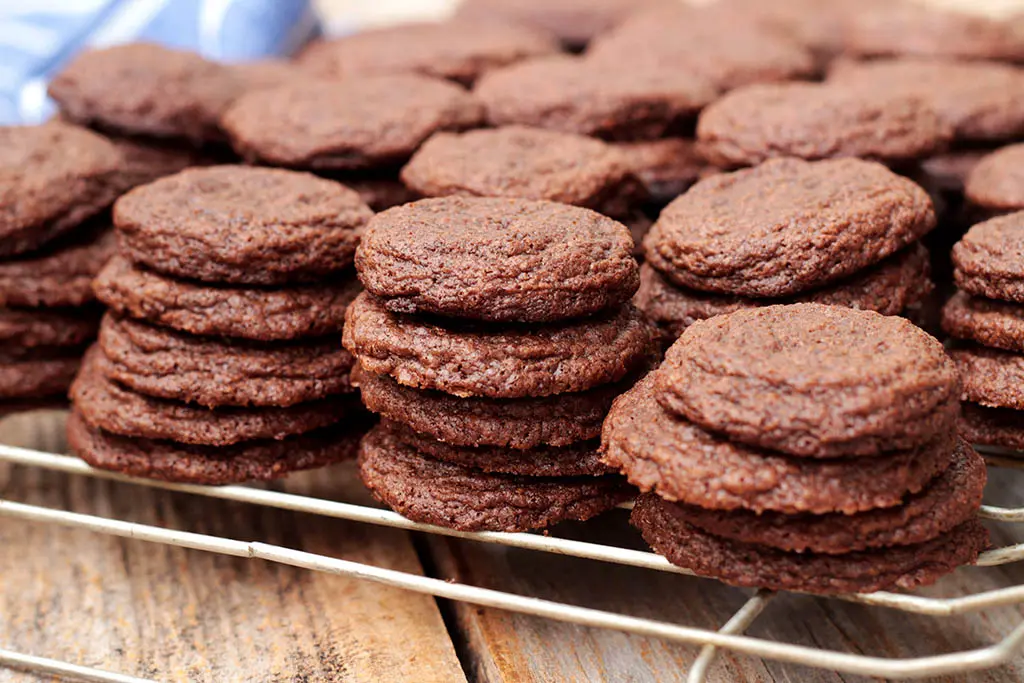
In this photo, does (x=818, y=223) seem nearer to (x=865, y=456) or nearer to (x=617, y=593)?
(x=865, y=456)

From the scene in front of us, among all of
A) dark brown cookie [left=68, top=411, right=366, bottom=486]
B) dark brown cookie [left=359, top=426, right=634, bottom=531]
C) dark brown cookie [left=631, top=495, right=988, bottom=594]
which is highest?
dark brown cookie [left=631, top=495, right=988, bottom=594]

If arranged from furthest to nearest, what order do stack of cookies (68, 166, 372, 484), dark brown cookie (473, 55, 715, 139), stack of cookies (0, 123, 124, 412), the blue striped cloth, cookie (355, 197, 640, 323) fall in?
1. the blue striped cloth
2. dark brown cookie (473, 55, 715, 139)
3. stack of cookies (0, 123, 124, 412)
4. stack of cookies (68, 166, 372, 484)
5. cookie (355, 197, 640, 323)

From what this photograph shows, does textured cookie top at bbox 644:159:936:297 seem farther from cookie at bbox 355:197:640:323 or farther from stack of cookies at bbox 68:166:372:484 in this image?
stack of cookies at bbox 68:166:372:484

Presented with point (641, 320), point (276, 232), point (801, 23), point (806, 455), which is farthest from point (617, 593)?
point (801, 23)

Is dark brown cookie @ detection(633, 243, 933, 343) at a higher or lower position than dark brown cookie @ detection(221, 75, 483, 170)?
lower

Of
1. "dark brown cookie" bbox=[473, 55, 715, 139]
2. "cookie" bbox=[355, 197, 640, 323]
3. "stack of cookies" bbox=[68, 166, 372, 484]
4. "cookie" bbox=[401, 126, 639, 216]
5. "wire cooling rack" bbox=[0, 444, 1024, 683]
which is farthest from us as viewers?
"dark brown cookie" bbox=[473, 55, 715, 139]

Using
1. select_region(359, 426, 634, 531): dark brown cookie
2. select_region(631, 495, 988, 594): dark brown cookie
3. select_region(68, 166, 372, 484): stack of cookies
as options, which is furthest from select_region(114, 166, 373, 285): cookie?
select_region(631, 495, 988, 594): dark brown cookie

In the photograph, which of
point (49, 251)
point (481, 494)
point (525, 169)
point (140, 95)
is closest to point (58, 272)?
point (49, 251)
